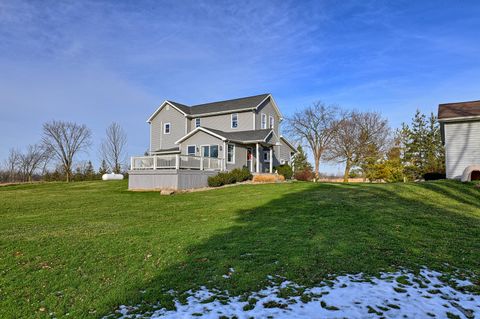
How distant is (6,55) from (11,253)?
1980cm

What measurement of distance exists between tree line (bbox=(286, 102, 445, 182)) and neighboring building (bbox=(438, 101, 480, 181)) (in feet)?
36.1

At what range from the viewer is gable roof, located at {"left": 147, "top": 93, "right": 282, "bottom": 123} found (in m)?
26.6

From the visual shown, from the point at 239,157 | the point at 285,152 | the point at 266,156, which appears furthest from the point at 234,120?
the point at 285,152

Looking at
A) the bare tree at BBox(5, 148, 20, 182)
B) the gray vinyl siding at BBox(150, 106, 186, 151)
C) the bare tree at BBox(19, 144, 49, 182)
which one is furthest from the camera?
the bare tree at BBox(19, 144, 49, 182)

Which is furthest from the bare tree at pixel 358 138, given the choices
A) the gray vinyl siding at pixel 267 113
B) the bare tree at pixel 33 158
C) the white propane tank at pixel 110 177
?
the bare tree at pixel 33 158

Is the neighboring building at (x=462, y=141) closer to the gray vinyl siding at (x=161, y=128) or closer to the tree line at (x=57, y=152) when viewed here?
the gray vinyl siding at (x=161, y=128)

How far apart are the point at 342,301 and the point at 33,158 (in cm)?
5053

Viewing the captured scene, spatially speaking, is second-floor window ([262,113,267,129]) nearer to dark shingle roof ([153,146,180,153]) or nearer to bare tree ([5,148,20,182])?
dark shingle roof ([153,146,180,153])

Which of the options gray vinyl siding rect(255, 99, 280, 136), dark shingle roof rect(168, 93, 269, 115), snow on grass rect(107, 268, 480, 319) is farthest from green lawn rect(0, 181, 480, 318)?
dark shingle roof rect(168, 93, 269, 115)

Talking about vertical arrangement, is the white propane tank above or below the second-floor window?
below

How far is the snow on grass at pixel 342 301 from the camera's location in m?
3.38

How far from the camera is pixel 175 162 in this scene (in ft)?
62.8

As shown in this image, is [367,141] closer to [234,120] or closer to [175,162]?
[234,120]

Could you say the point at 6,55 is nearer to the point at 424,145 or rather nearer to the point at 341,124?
the point at 341,124
